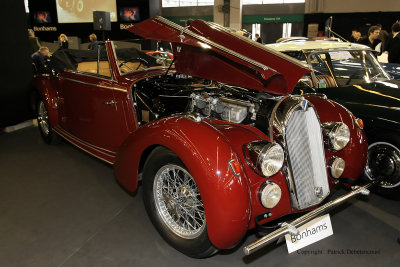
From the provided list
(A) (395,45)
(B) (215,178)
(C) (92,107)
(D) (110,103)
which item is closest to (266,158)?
(B) (215,178)

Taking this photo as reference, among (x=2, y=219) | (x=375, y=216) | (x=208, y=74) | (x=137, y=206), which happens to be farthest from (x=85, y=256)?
(x=375, y=216)

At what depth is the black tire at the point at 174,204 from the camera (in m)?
2.11

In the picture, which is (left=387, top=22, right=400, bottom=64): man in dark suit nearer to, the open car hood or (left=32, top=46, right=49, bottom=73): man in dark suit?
the open car hood

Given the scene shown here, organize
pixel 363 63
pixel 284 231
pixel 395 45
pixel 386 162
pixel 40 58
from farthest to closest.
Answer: pixel 40 58, pixel 395 45, pixel 363 63, pixel 386 162, pixel 284 231

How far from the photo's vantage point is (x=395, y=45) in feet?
19.5

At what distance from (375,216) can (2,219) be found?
10.7 feet

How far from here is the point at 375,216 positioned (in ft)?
9.18

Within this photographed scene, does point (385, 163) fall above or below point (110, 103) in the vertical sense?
below

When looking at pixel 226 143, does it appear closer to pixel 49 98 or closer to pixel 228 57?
pixel 228 57

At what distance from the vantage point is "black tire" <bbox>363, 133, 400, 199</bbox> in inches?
116

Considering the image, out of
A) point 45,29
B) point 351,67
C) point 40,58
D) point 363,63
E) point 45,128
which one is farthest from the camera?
point 45,29

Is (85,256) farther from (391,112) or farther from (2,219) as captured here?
(391,112)

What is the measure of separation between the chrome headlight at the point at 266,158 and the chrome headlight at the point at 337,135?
60 cm

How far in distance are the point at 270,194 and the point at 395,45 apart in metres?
5.52
